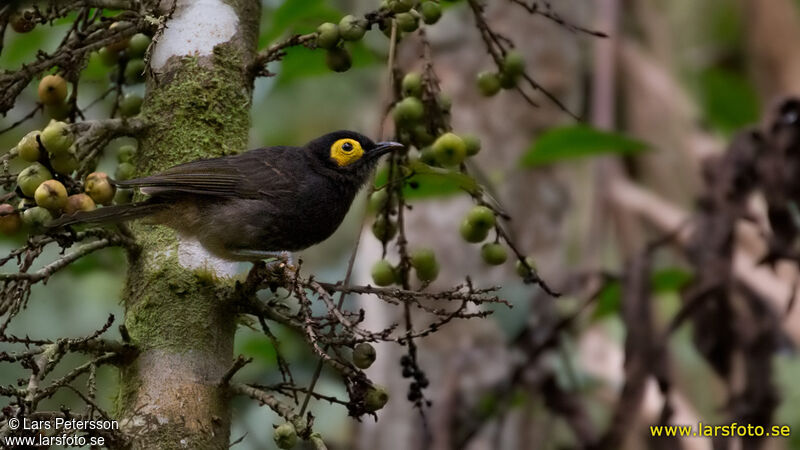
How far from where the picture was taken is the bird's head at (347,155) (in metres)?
3.62

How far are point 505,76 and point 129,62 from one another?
3.91 ft

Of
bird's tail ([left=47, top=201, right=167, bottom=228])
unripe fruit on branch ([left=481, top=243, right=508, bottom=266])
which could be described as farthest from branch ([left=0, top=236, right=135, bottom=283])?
unripe fruit on branch ([left=481, top=243, right=508, bottom=266])

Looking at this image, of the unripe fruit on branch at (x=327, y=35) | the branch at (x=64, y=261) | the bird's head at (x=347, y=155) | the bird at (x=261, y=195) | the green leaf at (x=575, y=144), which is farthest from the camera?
the green leaf at (x=575, y=144)

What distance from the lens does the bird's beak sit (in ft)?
8.91

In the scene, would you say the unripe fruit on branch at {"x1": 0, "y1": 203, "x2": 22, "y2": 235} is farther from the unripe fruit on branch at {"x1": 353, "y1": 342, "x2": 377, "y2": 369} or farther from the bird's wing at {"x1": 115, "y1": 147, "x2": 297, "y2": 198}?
the unripe fruit on branch at {"x1": 353, "y1": 342, "x2": 377, "y2": 369}

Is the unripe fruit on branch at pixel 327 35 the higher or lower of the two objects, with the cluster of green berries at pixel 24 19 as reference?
lower

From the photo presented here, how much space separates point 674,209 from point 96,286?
171 inches

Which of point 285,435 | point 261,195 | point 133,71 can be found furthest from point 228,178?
point 285,435

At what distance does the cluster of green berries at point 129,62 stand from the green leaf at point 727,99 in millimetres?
7183

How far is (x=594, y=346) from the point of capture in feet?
21.3

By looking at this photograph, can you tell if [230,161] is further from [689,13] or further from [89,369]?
[689,13]

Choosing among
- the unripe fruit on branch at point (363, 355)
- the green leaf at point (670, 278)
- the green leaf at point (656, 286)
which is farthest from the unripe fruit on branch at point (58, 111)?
the green leaf at point (670, 278)

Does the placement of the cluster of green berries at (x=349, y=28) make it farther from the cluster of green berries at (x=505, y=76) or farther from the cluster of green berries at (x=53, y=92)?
the cluster of green berries at (x=53, y=92)

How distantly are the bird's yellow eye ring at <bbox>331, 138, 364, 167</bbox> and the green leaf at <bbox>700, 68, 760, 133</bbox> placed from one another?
20.3 ft
